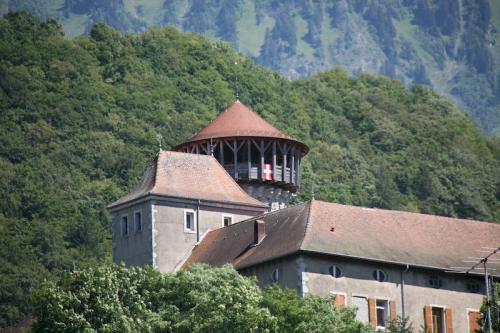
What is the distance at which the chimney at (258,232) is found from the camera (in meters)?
88.4

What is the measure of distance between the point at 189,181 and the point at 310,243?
12.3m

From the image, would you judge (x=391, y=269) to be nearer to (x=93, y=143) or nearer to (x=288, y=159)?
(x=288, y=159)

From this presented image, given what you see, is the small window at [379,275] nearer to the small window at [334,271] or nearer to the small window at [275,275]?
the small window at [334,271]

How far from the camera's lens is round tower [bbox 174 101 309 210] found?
103 meters

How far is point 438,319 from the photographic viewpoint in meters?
87.4

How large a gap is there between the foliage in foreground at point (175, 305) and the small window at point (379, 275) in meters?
7.29

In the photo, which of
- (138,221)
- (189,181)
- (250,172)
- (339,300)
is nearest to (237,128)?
(250,172)

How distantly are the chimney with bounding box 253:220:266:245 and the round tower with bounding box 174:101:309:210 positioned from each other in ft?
45.9

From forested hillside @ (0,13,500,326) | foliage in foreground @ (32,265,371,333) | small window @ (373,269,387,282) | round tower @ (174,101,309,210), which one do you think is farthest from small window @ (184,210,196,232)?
forested hillside @ (0,13,500,326)

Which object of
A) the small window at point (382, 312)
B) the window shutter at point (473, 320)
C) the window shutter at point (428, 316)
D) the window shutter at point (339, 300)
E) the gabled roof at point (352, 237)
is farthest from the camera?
the window shutter at point (473, 320)

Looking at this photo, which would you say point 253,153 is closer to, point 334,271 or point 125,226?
point 125,226

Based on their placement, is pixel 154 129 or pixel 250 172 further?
pixel 154 129

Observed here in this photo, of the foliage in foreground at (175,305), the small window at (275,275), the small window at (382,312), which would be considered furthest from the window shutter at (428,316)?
the foliage in foreground at (175,305)

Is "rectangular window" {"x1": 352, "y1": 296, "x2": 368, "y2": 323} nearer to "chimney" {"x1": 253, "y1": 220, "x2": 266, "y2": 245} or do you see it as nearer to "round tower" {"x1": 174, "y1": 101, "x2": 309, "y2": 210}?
"chimney" {"x1": 253, "y1": 220, "x2": 266, "y2": 245}
